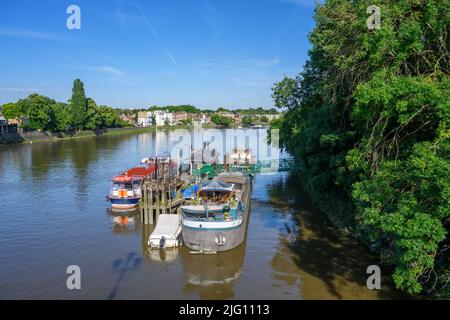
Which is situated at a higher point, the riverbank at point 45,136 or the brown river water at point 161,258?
the riverbank at point 45,136

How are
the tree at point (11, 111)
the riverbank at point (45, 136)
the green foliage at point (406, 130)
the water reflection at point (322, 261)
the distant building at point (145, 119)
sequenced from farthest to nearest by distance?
the distant building at point (145, 119) → the tree at point (11, 111) → the riverbank at point (45, 136) → the water reflection at point (322, 261) → the green foliage at point (406, 130)

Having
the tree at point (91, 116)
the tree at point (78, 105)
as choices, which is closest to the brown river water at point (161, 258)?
the tree at point (78, 105)

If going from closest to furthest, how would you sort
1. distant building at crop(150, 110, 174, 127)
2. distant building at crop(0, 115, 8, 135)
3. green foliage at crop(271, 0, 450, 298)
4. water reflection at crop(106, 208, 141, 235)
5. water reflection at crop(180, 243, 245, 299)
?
green foliage at crop(271, 0, 450, 298) < water reflection at crop(180, 243, 245, 299) < water reflection at crop(106, 208, 141, 235) < distant building at crop(0, 115, 8, 135) < distant building at crop(150, 110, 174, 127)

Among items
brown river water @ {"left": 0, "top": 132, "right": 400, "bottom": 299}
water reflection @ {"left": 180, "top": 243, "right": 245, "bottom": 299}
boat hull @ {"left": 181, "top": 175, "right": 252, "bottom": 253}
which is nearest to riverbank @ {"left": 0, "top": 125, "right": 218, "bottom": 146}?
brown river water @ {"left": 0, "top": 132, "right": 400, "bottom": 299}

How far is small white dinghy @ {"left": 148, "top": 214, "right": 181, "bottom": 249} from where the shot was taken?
21.9 meters

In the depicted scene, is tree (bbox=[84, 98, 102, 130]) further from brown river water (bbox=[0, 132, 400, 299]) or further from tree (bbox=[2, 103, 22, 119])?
brown river water (bbox=[0, 132, 400, 299])

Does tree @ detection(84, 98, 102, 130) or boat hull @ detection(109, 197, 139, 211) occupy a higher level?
tree @ detection(84, 98, 102, 130)

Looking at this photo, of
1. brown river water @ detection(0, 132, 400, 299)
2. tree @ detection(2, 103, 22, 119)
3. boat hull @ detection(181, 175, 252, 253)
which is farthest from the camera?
tree @ detection(2, 103, 22, 119)

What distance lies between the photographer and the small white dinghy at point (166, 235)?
21.9m

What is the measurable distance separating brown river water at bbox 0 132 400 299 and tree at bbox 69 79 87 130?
74637mm

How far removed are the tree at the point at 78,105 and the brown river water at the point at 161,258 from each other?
74637 millimetres

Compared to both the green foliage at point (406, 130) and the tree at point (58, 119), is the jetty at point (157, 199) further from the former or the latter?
the tree at point (58, 119)

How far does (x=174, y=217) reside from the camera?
23.9 meters
